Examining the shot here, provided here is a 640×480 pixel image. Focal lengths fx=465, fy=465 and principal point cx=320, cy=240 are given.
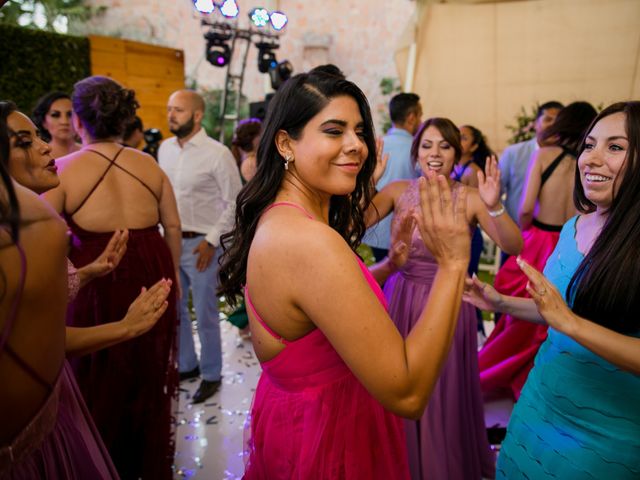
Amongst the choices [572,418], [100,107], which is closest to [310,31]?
[100,107]

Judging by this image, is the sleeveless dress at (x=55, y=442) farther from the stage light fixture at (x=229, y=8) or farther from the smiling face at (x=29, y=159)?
the stage light fixture at (x=229, y=8)

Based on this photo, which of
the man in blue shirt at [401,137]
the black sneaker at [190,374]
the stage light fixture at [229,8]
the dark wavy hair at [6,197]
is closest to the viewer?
the dark wavy hair at [6,197]

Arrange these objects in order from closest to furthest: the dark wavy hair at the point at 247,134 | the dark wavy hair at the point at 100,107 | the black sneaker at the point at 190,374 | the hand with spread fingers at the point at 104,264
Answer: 1. the hand with spread fingers at the point at 104,264
2. the dark wavy hair at the point at 100,107
3. the black sneaker at the point at 190,374
4. the dark wavy hair at the point at 247,134

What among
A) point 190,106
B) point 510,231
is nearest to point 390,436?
point 510,231

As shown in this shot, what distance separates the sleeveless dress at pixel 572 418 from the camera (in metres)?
1.24

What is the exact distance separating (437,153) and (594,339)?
5.20ft

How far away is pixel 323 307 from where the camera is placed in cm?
98

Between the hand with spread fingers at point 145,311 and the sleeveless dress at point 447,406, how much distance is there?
1232 mm

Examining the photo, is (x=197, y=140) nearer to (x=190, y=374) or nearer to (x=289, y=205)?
(x=190, y=374)

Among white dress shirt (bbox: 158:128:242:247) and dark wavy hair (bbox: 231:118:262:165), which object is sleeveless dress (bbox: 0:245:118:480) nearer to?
white dress shirt (bbox: 158:128:242:247)

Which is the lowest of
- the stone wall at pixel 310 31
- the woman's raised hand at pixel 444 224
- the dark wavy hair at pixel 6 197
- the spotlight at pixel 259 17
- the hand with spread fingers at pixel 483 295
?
the hand with spread fingers at pixel 483 295

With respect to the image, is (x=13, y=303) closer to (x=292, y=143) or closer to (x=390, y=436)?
(x=292, y=143)

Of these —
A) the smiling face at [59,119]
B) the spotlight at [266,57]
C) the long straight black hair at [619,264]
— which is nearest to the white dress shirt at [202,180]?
the smiling face at [59,119]

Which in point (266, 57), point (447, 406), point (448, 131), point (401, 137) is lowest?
point (447, 406)
